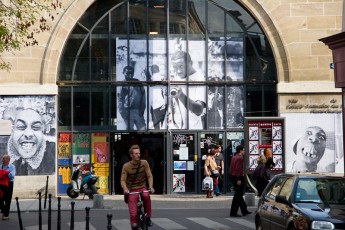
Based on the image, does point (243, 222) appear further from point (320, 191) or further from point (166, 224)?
point (320, 191)

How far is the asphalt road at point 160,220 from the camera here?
19.7 metres

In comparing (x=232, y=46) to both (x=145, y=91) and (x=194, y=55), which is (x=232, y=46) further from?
(x=145, y=91)

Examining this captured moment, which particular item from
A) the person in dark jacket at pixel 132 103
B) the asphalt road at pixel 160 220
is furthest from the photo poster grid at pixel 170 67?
the asphalt road at pixel 160 220

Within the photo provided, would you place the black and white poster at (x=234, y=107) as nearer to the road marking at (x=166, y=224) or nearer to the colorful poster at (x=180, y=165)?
the colorful poster at (x=180, y=165)

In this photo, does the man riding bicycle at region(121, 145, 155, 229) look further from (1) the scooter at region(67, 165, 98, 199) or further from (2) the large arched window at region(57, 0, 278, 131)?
(2) the large arched window at region(57, 0, 278, 131)

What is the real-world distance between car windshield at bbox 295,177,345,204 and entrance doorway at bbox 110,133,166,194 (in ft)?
56.4

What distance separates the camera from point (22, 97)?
102 ft

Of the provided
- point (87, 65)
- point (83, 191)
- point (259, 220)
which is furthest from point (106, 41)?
point (259, 220)

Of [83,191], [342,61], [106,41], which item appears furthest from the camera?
[106,41]

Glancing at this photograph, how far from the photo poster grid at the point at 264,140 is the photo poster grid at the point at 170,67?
1994 millimetres

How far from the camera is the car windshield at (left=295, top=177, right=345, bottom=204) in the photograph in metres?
14.3

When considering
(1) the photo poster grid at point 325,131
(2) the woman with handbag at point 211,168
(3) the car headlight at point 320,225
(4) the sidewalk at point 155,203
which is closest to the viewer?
(3) the car headlight at point 320,225

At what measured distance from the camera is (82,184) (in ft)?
98.1

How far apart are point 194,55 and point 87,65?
3943 mm
